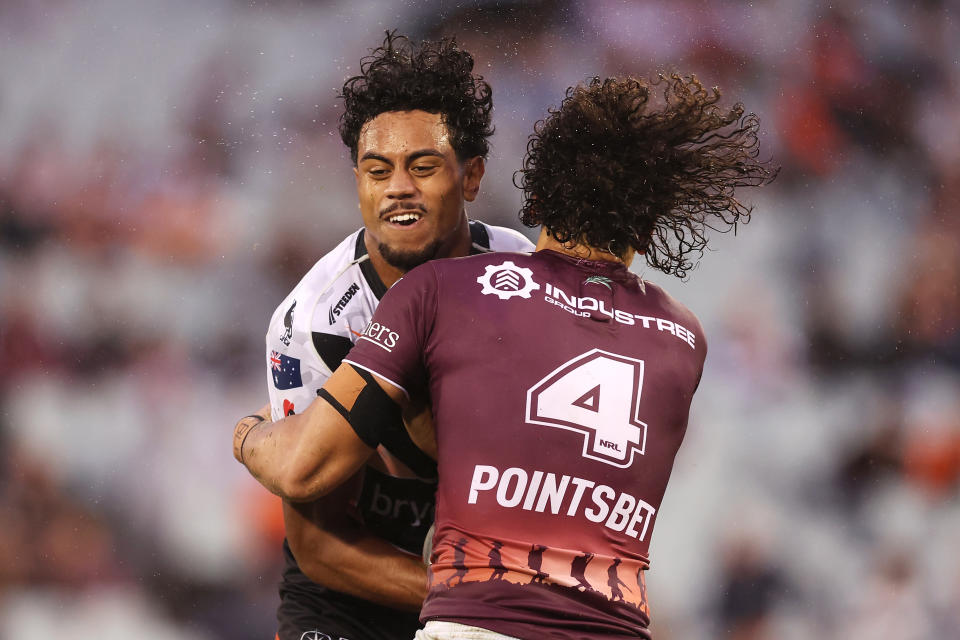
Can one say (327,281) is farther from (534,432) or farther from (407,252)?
(534,432)

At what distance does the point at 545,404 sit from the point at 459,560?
1.00ft

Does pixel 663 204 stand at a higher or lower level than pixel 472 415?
higher

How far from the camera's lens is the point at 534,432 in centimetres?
177

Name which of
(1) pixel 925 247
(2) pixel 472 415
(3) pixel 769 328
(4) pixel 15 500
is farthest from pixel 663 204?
(4) pixel 15 500

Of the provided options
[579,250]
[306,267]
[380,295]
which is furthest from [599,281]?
[306,267]

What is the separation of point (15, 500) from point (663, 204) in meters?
4.52

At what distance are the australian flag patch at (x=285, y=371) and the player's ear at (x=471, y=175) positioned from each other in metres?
0.60

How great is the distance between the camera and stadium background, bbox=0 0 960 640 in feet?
17.6

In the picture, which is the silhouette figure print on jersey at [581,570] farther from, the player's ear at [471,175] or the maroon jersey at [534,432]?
the player's ear at [471,175]

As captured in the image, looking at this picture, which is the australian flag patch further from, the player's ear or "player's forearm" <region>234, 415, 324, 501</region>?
the player's ear

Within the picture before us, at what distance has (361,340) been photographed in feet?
6.21

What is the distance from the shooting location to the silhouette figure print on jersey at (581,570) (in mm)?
1751

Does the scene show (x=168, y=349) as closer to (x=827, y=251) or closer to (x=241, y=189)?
(x=241, y=189)

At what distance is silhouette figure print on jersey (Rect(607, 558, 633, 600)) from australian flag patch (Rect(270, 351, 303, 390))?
38.7 inches
